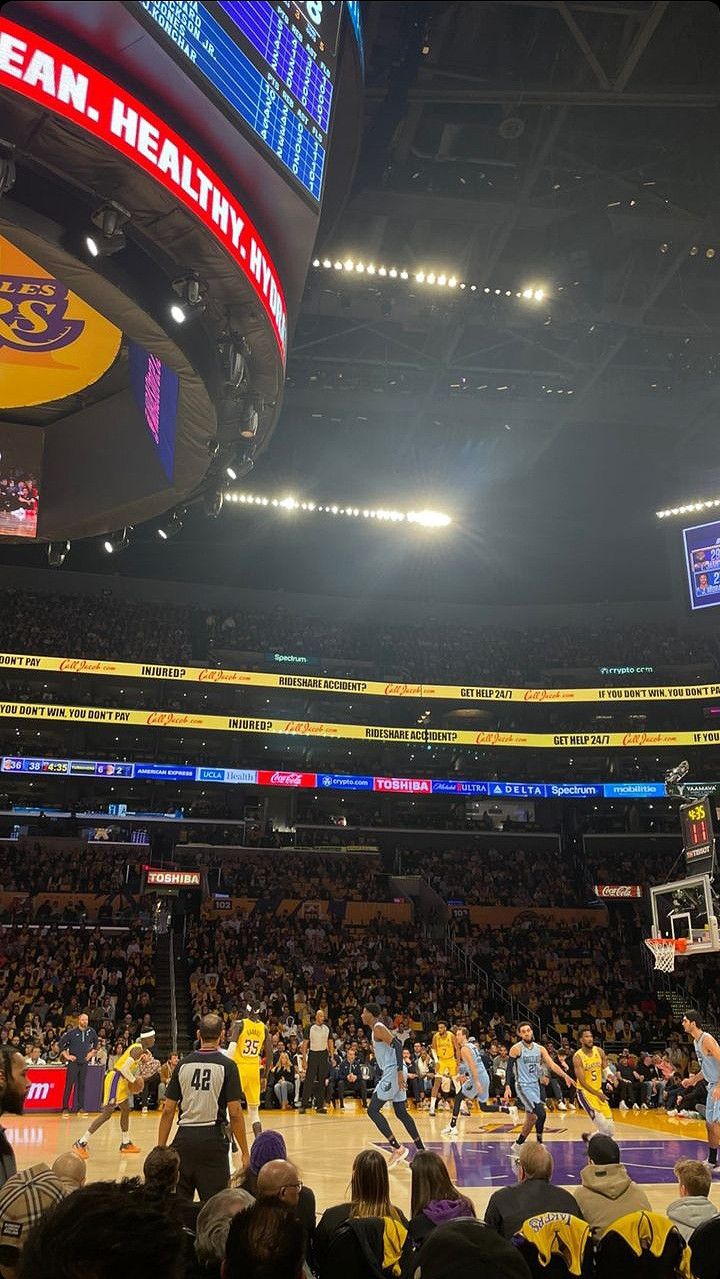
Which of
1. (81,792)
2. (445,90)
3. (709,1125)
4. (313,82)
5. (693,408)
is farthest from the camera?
(81,792)

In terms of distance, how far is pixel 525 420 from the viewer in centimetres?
2481

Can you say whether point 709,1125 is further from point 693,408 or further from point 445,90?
point 693,408

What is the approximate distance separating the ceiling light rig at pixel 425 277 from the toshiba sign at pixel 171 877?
69.8 ft

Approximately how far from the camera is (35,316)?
10578mm

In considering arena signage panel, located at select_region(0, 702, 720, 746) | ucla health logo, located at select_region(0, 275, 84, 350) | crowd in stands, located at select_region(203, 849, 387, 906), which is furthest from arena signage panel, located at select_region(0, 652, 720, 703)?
ucla health logo, located at select_region(0, 275, 84, 350)

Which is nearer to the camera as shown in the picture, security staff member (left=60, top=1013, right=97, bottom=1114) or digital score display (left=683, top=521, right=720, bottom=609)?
security staff member (left=60, top=1013, right=97, bottom=1114)

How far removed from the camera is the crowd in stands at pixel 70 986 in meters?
20.9

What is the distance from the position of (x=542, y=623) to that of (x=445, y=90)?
112 feet

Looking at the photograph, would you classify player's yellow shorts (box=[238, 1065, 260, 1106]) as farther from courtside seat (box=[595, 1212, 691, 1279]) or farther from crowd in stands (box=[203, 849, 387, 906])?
crowd in stands (box=[203, 849, 387, 906])

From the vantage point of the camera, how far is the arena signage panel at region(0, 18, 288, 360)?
648cm

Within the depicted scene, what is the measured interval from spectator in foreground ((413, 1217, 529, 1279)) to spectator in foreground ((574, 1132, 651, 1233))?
2473 millimetres

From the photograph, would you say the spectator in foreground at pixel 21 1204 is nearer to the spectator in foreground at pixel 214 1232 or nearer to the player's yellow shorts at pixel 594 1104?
the spectator in foreground at pixel 214 1232

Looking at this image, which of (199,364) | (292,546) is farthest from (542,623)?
(199,364)

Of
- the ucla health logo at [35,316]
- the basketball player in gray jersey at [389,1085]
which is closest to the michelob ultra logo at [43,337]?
the ucla health logo at [35,316]
